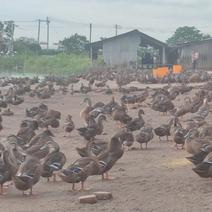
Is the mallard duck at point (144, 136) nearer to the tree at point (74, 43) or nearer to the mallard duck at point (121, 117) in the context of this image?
the mallard duck at point (121, 117)

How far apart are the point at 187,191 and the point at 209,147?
1671 millimetres

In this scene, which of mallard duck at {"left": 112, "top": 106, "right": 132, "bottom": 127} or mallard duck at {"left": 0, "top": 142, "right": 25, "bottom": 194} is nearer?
mallard duck at {"left": 0, "top": 142, "right": 25, "bottom": 194}

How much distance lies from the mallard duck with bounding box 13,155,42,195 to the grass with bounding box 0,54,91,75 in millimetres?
68443

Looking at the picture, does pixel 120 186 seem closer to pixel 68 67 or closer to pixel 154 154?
pixel 154 154

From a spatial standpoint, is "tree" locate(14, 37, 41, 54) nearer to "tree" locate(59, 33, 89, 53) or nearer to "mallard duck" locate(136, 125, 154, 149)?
"tree" locate(59, 33, 89, 53)

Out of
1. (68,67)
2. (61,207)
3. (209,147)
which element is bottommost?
(61,207)

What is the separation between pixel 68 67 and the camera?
83.8 metres

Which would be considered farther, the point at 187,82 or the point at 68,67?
the point at 68,67

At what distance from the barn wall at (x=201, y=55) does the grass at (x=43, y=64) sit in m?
12.9

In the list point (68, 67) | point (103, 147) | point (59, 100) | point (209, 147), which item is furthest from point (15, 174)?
point (68, 67)

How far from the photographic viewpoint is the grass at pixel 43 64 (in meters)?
82.8

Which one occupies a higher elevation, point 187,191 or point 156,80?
point 156,80

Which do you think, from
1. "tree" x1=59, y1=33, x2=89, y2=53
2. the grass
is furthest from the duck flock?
"tree" x1=59, y1=33, x2=89, y2=53

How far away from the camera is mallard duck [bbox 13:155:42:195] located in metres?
10.8
